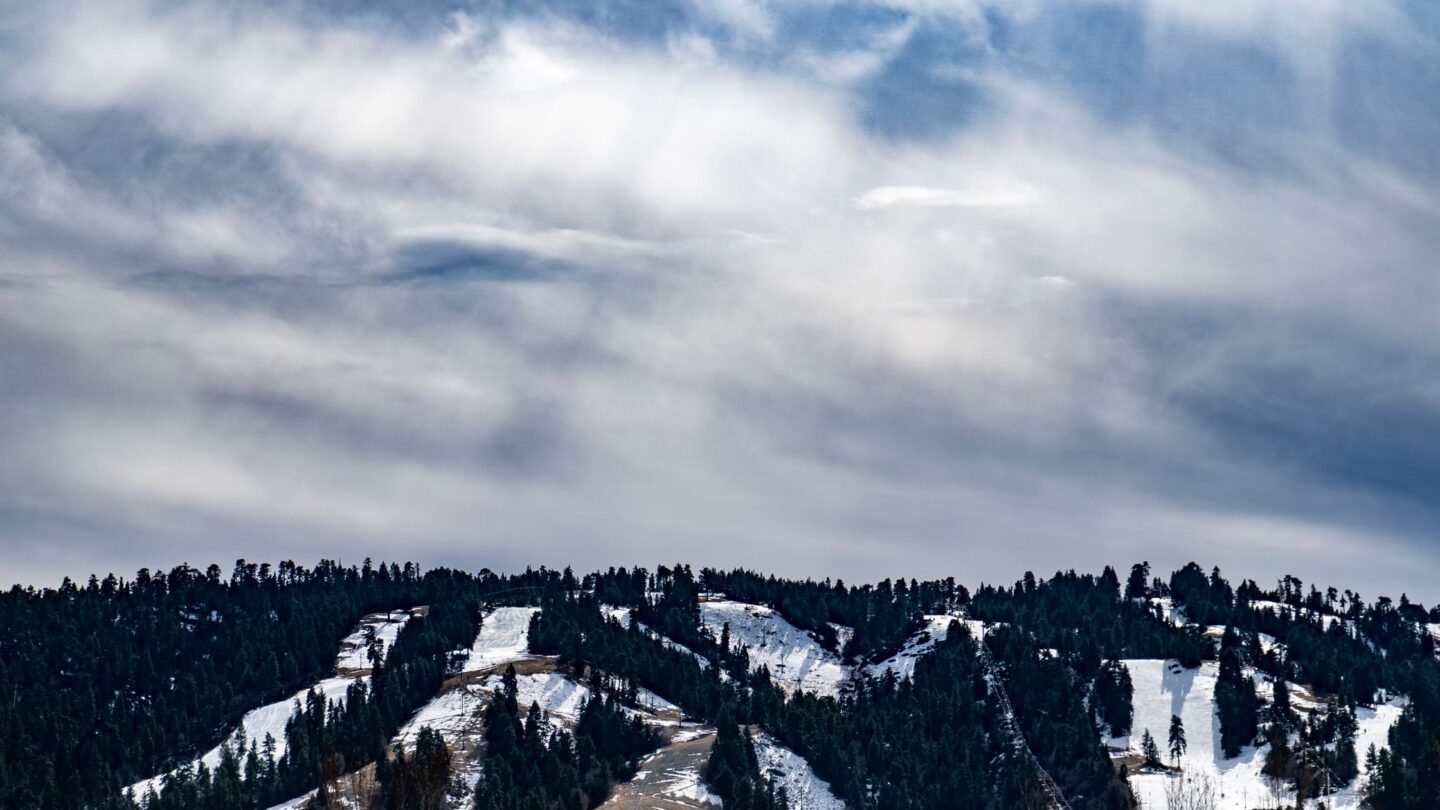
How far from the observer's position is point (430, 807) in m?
197

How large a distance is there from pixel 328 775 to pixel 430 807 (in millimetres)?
13578

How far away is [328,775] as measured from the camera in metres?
197
